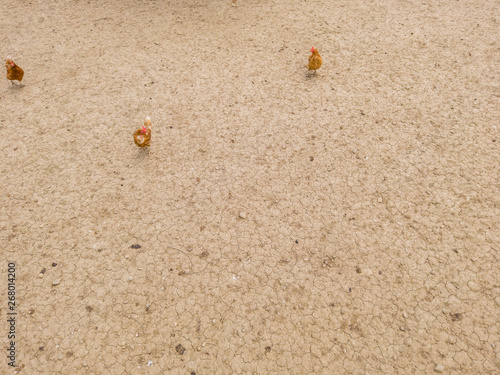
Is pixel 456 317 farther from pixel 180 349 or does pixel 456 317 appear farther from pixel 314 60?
pixel 314 60

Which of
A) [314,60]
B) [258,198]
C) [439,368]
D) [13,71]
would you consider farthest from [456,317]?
[13,71]

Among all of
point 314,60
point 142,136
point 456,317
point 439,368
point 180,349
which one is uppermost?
point 314,60

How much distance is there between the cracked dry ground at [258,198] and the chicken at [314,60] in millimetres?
238

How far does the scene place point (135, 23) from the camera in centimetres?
664

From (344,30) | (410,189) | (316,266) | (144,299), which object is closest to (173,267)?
(144,299)

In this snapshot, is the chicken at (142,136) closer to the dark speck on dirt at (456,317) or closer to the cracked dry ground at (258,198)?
the cracked dry ground at (258,198)

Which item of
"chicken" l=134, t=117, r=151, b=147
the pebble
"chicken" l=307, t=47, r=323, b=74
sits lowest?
the pebble

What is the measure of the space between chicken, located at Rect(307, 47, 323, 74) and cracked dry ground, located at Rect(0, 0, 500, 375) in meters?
0.24

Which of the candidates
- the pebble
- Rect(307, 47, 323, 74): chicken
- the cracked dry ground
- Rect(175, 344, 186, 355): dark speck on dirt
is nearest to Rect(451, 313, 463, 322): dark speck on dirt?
the cracked dry ground

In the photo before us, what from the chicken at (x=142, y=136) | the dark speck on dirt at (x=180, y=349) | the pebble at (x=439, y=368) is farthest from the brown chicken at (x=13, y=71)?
the pebble at (x=439, y=368)

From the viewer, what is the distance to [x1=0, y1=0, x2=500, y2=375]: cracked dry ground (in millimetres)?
2910

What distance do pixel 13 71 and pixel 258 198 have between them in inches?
181

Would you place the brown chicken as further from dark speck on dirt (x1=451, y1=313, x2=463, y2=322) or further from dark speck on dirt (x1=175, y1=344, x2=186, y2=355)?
dark speck on dirt (x1=451, y1=313, x2=463, y2=322)

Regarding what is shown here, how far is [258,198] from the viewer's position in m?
3.92
